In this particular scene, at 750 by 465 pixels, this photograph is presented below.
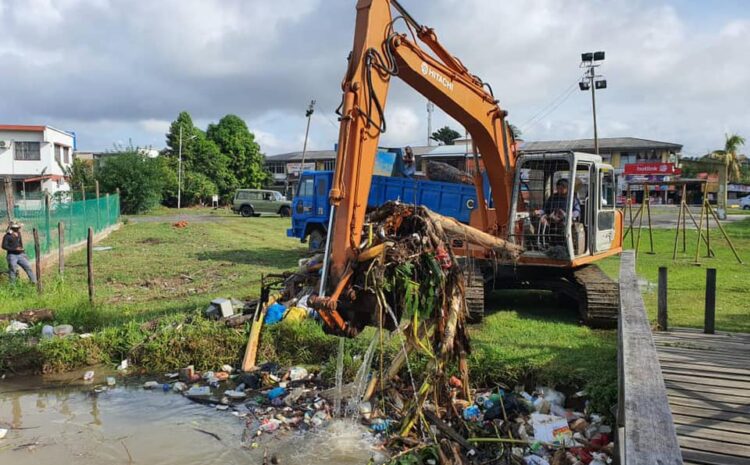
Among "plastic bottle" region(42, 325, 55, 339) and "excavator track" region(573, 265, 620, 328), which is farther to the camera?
"excavator track" region(573, 265, 620, 328)

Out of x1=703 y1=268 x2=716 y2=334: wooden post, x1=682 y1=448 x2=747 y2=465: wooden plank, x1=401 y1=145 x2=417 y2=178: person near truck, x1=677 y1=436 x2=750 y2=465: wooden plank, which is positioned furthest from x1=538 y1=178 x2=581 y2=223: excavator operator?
x1=401 y1=145 x2=417 y2=178: person near truck

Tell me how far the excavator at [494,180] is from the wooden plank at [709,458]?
2.51 m

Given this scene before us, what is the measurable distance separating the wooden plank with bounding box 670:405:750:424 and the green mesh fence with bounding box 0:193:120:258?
11368 mm

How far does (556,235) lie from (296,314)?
374cm

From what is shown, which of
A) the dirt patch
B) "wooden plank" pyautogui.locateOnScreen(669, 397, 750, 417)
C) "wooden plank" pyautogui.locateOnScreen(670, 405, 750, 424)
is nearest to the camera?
"wooden plank" pyautogui.locateOnScreen(670, 405, 750, 424)

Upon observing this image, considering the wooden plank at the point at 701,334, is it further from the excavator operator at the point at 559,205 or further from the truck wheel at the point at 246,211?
the truck wheel at the point at 246,211

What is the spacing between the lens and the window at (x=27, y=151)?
129 ft

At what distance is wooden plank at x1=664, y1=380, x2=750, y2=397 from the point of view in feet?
13.7

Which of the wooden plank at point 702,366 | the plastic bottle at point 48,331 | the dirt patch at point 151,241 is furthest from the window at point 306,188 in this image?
the wooden plank at point 702,366

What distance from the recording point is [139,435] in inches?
215

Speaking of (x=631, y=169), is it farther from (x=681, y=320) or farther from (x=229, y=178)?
A: (x=681, y=320)

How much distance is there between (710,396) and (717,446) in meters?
0.86

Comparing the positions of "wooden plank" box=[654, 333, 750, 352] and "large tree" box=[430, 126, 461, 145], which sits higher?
"large tree" box=[430, 126, 461, 145]

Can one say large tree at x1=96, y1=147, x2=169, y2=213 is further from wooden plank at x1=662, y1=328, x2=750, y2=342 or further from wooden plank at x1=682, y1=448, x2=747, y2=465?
wooden plank at x1=682, y1=448, x2=747, y2=465
